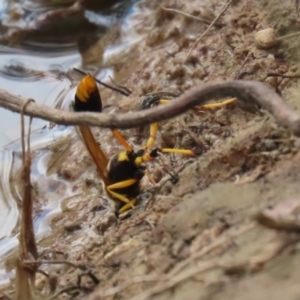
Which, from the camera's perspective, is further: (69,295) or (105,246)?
(105,246)

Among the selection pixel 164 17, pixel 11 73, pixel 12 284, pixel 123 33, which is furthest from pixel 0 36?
pixel 12 284

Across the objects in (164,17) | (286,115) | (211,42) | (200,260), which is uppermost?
(164,17)

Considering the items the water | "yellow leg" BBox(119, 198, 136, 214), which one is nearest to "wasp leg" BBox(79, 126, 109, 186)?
"yellow leg" BBox(119, 198, 136, 214)

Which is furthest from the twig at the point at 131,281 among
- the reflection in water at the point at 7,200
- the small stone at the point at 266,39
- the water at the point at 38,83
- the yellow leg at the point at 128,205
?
the small stone at the point at 266,39

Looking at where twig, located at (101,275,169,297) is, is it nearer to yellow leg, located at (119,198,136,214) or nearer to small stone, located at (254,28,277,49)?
yellow leg, located at (119,198,136,214)

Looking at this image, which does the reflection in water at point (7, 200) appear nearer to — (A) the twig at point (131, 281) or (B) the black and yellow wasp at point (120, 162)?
(B) the black and yellow wasp at point (120, 162)

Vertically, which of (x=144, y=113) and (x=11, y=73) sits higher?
(x=11, y=73)

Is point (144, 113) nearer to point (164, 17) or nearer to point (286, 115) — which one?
point (286, 115)
